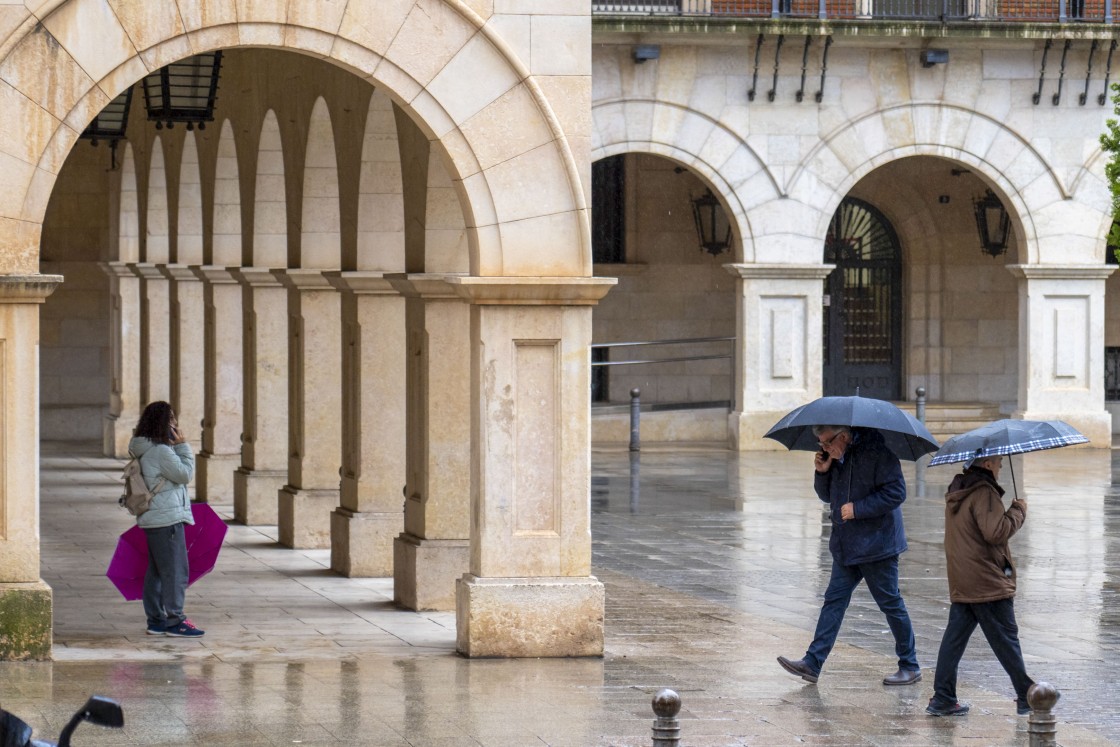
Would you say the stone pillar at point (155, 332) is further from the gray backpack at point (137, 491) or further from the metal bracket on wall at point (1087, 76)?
the metal bracket on wall at point (1087, 76)

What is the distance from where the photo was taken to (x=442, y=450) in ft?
41.1

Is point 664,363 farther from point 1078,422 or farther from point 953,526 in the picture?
point 953,526

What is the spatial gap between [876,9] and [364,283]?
1582 centimetres

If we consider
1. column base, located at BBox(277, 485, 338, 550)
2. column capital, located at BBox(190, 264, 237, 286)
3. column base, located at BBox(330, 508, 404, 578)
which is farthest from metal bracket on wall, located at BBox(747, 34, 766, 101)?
column base, located at BBox(330, 508, 404, 578)

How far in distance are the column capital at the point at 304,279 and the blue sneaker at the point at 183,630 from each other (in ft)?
14.7

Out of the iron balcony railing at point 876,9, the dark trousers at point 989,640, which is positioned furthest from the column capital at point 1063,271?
the dark trousers at point 989,640

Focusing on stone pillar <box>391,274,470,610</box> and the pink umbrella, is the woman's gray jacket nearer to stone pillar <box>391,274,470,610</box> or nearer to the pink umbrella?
the pink umbrella

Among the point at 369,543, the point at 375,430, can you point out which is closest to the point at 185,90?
the point at 375,430

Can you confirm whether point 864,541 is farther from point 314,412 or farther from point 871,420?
point 314,412

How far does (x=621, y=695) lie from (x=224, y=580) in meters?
5.54

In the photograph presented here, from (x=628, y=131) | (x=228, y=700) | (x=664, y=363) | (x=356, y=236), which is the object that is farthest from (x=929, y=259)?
(x=228, y=700)

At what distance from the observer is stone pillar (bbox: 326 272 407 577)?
46.9 ft

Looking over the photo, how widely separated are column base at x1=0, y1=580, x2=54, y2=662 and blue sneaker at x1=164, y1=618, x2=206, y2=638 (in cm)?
159

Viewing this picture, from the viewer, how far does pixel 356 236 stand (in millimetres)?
14188
